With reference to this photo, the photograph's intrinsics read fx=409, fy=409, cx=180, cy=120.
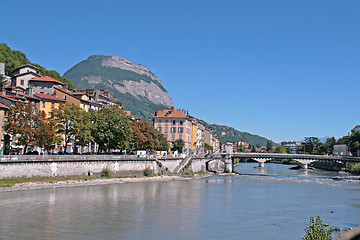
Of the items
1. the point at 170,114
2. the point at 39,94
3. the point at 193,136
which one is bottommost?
the point at 193,136

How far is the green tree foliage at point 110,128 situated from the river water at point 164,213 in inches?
450

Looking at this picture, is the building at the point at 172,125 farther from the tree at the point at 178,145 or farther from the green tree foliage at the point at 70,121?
the green tree foliage at the point at 70,121

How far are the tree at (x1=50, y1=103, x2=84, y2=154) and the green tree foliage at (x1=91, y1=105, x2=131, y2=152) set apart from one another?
4.28 m

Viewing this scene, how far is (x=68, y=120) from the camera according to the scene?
61.6 meters

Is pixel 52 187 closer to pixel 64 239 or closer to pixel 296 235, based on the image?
pixel 64 239

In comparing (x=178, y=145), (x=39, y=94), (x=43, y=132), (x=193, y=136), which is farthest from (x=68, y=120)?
(x=193, y=136)

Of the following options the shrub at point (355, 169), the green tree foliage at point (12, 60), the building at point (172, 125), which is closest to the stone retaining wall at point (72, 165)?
the building at point (172, 125)

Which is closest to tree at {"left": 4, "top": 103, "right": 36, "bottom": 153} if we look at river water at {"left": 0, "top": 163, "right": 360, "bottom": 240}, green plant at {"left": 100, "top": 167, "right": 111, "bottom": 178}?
river water at {"left": 0, "top": 163, "right": 360, "bottom": 240}

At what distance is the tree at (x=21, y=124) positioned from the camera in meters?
53.2

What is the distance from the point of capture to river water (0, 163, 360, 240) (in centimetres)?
3112

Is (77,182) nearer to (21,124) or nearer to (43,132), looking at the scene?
(43,132)

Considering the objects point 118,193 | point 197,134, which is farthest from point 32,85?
point 197,134

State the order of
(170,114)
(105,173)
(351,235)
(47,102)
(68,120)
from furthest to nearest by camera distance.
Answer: (170,114) < (47,102) < (105,173) < (68,120) < (351,235)

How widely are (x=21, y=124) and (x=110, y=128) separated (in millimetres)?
16468
